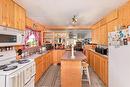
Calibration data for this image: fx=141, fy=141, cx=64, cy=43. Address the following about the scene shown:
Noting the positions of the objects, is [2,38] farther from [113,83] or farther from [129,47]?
[113,83]

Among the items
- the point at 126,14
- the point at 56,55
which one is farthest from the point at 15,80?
the point at 56,55

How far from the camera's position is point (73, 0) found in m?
3.25

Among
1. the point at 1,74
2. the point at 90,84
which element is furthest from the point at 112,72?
the point at 1,74

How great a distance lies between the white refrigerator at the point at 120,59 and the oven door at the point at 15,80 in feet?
5.97

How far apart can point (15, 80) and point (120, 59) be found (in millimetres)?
1921

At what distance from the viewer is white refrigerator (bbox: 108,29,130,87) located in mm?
2438

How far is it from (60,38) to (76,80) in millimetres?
5615

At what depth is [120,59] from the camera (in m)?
2.71

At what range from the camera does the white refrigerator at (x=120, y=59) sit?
2.44 meters

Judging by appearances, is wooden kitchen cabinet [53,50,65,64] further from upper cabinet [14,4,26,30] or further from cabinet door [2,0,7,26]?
cabinet door [2,0,7,26]

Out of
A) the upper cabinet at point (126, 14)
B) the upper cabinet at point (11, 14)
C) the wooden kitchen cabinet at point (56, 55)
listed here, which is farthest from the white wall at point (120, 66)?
the wooden kitchen cabinet at point (56, 55)

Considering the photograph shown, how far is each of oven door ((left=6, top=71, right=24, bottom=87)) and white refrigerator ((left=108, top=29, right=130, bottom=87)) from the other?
182 centimetres

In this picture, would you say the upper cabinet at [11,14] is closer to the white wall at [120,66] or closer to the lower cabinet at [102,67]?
the white wall at [120,66]

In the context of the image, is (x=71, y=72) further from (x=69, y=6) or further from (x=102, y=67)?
(x=69, y=6)
